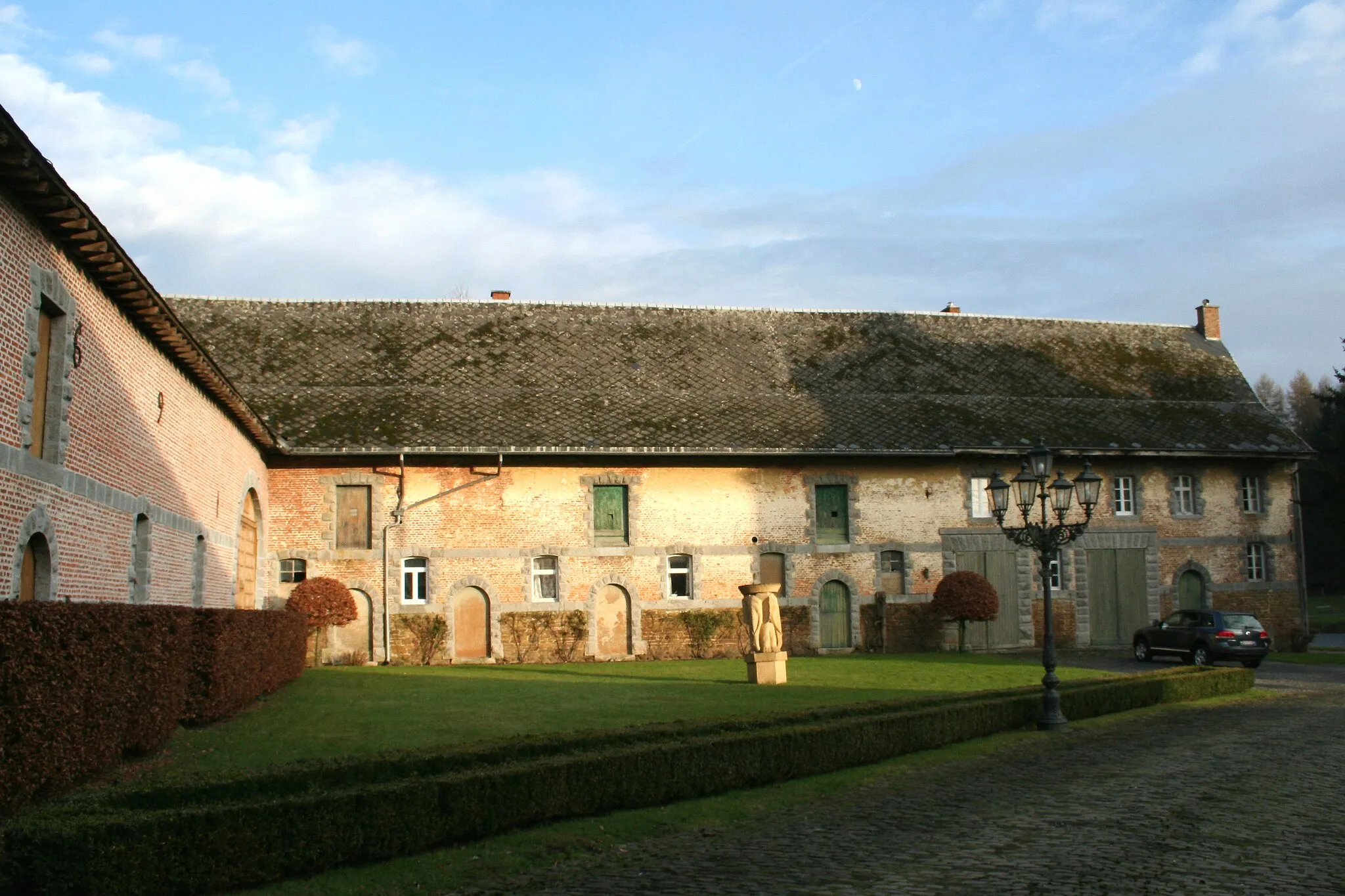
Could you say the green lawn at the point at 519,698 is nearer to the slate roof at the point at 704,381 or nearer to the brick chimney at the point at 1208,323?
the slate roof at the point at 704,381

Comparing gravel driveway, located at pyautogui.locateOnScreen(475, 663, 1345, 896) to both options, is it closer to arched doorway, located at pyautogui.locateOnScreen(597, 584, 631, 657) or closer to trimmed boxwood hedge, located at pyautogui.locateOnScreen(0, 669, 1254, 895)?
trimmed boxwood hedge, located at pyautogui.locateOnScreen(0, 669, 1254, 895)

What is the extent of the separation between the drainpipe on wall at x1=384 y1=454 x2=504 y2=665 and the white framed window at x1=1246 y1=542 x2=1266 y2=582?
20.2 meters

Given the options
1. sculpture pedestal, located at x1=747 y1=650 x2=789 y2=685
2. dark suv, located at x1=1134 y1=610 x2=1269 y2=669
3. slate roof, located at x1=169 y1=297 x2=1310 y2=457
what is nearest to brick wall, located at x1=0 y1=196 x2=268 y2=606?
slate roof, located at x1=169 y1=297 x2=1310 y2=457

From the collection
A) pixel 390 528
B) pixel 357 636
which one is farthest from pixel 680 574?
pixel 357 636

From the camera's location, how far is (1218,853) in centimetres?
842

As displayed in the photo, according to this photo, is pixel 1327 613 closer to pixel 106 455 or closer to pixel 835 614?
pixel 835 614

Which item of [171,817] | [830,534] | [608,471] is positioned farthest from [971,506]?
[171,817]

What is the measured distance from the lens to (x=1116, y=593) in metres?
31.2

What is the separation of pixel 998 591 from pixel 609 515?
33.7 ft

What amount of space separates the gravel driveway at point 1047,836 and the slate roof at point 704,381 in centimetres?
1601

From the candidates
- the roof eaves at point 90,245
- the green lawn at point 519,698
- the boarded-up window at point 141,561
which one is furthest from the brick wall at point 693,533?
the boarded-up window at point 141,561

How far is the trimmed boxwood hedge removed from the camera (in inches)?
277

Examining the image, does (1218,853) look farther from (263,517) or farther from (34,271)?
(263,517)

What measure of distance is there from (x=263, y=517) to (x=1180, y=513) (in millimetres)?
23171
